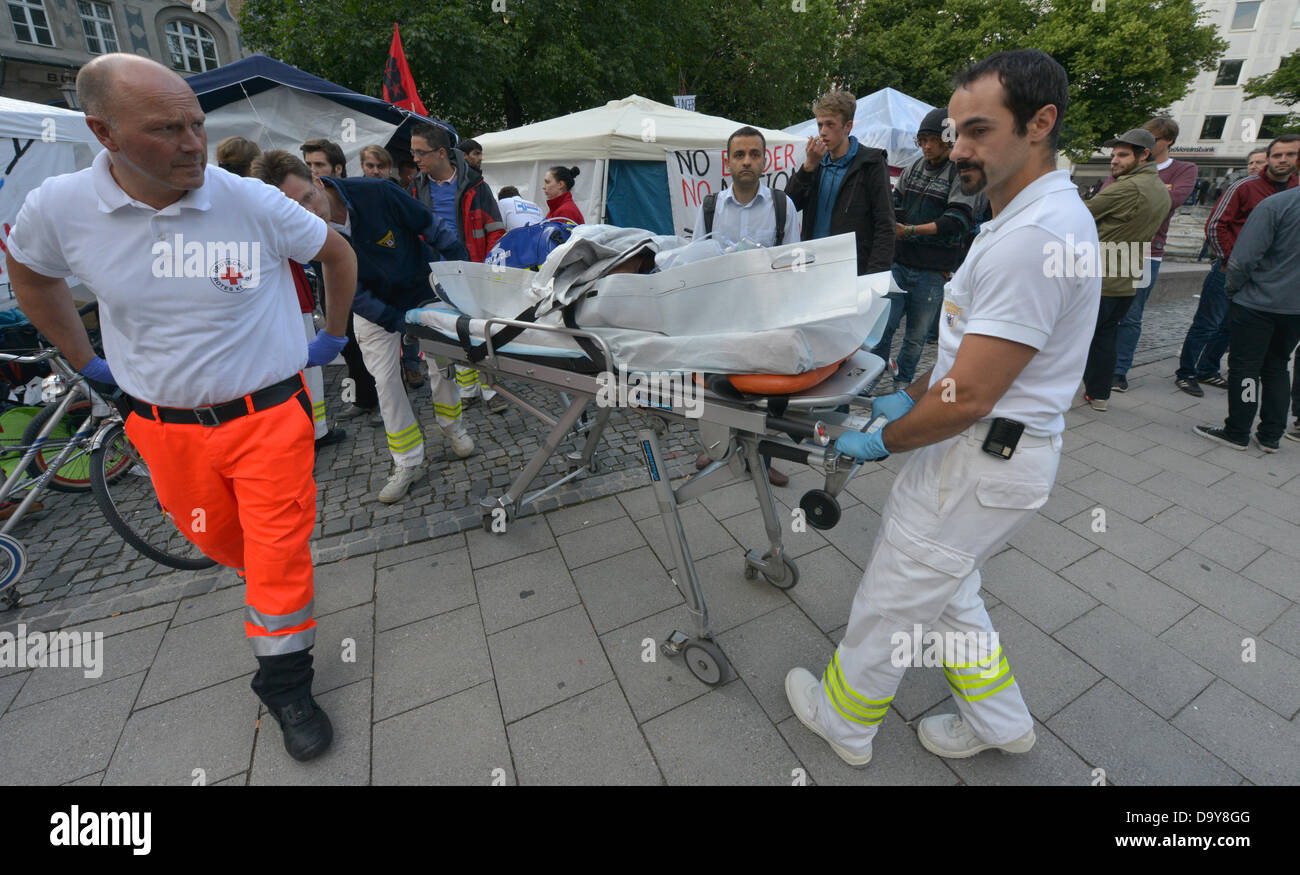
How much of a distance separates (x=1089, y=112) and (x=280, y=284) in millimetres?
34168

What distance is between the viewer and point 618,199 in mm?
8562

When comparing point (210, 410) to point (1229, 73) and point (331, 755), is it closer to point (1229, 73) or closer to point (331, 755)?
point (331, 755)

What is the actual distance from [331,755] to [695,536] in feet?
6.67

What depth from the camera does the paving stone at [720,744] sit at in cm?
206

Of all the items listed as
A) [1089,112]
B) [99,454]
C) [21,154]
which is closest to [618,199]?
[21,154]

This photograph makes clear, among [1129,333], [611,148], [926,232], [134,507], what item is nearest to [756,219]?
[926,232]

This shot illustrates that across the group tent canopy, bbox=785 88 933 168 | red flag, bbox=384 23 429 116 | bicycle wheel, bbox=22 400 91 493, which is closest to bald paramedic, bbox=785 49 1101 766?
bicycle wheel, bbox=22 400 91 493

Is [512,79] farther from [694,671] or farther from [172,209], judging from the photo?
[694,671]

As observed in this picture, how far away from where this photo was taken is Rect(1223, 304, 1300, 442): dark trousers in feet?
14.0

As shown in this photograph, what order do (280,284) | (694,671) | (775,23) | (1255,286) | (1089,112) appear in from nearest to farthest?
(280,284)
(694,671)
(1255,286)
(775,23)
(1089,112)

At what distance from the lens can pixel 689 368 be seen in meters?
1.92

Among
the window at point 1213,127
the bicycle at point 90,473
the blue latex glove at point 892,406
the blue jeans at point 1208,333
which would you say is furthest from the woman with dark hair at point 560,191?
the window at point 1213,127

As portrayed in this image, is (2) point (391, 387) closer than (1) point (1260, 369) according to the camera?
Yes

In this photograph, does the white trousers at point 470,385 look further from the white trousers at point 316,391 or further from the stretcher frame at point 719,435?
the stretcher frame at point 719,435
